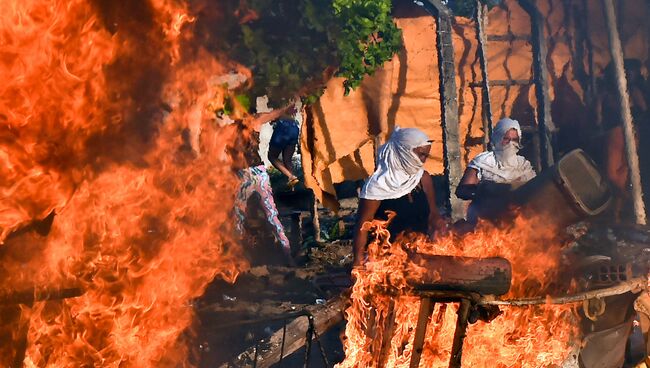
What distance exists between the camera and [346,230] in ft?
34.6

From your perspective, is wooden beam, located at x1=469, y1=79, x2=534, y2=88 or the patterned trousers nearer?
the patterned trousers

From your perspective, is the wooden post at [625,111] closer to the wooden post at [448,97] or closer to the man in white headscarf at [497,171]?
the man in white headscarf at [497,171]

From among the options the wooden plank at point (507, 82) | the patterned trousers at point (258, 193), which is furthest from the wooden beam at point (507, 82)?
the patterned trousers at point (258, 193)

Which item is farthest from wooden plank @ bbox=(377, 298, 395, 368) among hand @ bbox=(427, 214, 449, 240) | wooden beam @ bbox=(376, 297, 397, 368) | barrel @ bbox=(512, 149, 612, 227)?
hand @ bbox=(427, 214, 449, 240)

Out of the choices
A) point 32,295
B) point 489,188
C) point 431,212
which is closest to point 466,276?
point 32,295

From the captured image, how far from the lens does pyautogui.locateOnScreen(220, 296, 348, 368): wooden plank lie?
459 centimetres

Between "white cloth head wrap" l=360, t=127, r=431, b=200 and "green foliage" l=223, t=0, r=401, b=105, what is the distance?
2055 millimetres

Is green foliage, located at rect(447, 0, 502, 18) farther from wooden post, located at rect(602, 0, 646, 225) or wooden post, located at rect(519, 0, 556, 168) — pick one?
wooden post, located at rect(602, 0, 646, 225)

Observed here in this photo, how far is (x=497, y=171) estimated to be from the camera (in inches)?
315

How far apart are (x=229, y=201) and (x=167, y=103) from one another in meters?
1.92

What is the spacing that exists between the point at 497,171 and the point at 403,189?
2.20 metres

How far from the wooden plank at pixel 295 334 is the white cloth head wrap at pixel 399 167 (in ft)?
6.00

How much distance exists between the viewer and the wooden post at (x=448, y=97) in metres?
9.42

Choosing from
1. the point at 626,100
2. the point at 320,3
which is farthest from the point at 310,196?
the point at 626,100
